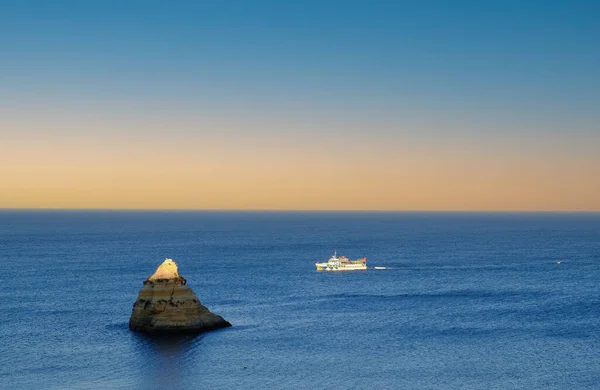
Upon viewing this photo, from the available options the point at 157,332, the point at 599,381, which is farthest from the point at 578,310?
the point at 157,332

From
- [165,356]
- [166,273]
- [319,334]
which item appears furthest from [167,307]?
[319,334]

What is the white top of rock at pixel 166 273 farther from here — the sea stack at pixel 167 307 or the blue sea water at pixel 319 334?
the blue sea water at pixel 319 334

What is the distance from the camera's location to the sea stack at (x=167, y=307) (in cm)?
9538

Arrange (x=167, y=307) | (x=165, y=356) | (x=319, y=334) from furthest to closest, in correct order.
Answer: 1. (x=319, y=334)
2. (x=167, y=307)
3. (x=165, y=356)

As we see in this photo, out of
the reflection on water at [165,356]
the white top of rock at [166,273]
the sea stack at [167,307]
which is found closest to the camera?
the reflection on water at [165,356]

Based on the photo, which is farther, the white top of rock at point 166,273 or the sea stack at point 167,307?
the white top of rock at point 166,273

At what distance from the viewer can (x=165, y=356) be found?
85.8 meters

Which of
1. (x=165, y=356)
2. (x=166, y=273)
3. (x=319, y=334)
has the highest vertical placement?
(x=166, y=273)

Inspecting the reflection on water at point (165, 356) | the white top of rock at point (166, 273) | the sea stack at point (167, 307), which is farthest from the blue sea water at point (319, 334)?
the white top of rock at point (166, 273)

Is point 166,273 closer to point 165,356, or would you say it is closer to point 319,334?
point 165,356

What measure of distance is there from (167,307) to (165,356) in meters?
11.3

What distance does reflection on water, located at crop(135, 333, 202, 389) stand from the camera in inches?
3061

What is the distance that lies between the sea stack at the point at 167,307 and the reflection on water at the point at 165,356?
4.31 ft

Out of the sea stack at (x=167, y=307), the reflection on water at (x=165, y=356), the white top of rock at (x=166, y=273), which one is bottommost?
the reflection on water at (x=165, y=356)
